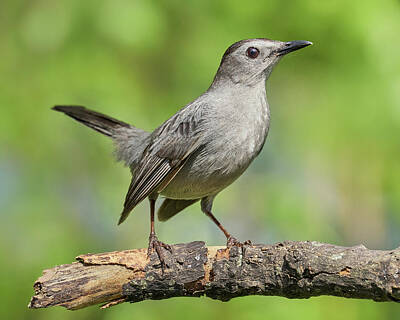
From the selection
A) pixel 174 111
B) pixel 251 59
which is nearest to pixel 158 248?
pixel 174 111

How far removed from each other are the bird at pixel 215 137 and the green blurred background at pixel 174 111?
28 centimetres

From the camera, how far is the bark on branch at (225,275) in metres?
3.75

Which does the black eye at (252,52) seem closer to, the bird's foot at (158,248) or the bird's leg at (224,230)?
the bird's leg at (224,230)

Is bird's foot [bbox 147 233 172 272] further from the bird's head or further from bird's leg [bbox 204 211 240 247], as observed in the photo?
the bird's head

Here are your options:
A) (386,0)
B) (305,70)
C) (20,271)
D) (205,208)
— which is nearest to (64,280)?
(20,271)

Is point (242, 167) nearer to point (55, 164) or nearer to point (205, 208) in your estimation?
point (205, 208)

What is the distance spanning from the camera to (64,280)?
395 cm

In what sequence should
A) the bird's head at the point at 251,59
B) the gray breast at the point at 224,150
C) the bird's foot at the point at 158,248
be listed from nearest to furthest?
the bird's foot at the point at 158,248 < the gray breast at the point at 224,150 < the bird's head at the point at 251,59

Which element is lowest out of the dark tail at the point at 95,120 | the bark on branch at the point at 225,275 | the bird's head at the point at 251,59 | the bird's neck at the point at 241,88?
the bark on branch at the point at 225,275

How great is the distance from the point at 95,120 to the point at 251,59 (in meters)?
1.79

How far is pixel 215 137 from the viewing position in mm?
5070

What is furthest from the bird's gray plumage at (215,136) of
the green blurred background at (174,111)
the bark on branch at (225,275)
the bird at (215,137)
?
the bark on branch at (225,275)

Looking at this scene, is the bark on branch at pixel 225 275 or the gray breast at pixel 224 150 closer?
the bark on branch at pixel 225 275

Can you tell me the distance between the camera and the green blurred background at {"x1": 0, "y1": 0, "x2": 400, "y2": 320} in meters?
5.23
